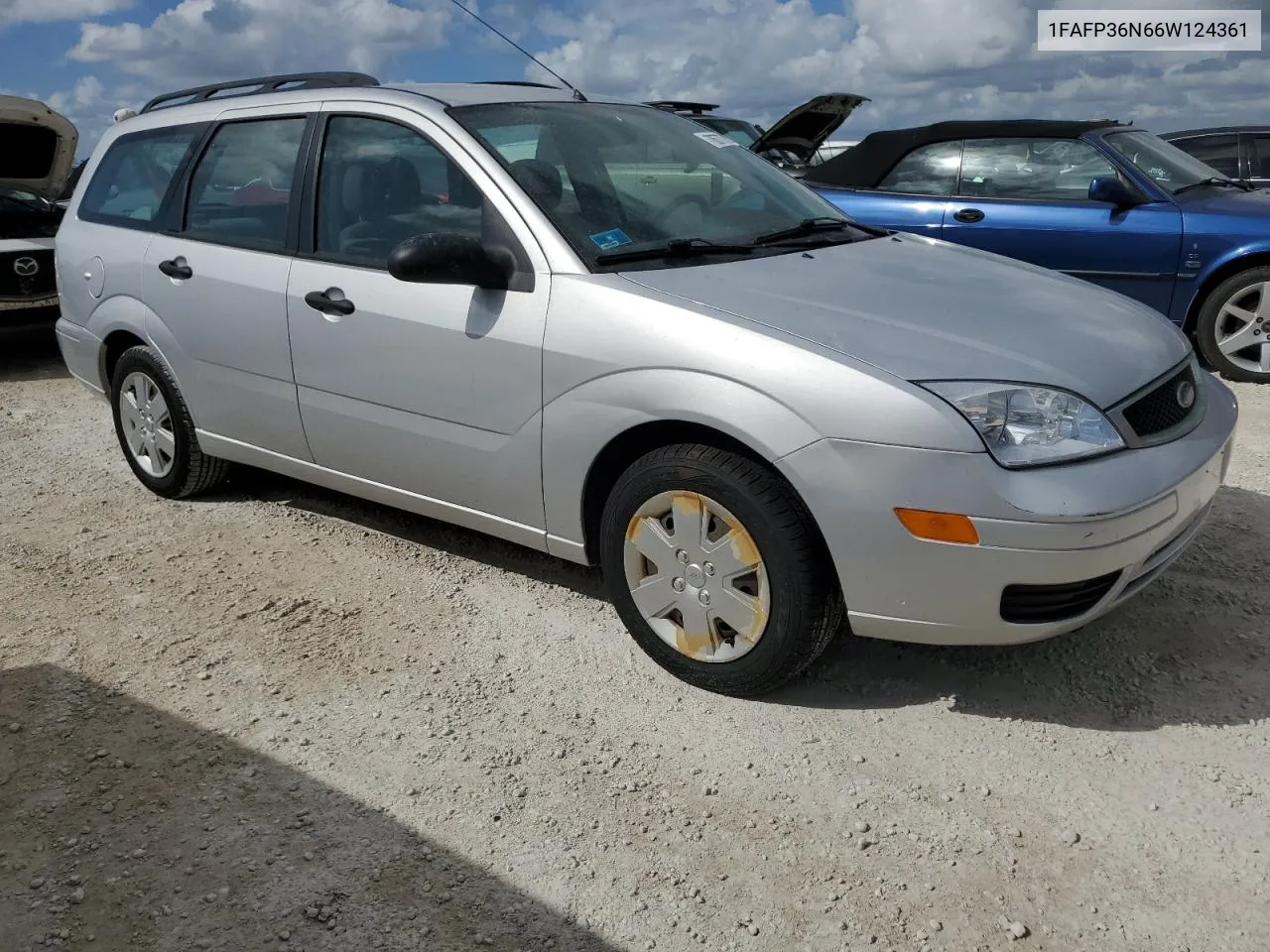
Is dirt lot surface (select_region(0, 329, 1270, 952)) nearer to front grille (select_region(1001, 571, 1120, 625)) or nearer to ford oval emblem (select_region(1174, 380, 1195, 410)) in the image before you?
front grille (select_region(1001, 571, 1120, 625))

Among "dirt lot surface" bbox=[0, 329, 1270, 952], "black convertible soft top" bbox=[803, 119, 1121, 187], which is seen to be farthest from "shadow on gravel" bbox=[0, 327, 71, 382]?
"black convertible soft top" bbox=[803, 119, 1121, 187]

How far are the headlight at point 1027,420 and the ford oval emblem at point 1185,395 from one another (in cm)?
51

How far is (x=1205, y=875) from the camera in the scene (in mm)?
2477

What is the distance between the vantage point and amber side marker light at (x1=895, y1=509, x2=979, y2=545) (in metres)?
2.72

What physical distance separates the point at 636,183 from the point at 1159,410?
5.77 ft

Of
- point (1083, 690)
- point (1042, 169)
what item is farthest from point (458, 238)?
point (1042, 169)

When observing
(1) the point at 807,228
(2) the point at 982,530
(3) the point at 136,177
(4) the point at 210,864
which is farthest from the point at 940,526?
(3) the point at 136,177

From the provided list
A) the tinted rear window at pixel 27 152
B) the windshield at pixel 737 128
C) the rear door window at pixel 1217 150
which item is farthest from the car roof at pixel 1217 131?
the tinted rear window at pixel 27 152

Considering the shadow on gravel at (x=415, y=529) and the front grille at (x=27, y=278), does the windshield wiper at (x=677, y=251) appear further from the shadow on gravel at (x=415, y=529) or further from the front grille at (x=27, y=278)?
the front grille at (x=27, y=278)

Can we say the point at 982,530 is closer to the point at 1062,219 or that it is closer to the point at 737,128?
the point at 1062,219

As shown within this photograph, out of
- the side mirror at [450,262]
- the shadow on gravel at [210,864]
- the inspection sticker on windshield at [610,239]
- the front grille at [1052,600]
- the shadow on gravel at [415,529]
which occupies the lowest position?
the shadow on gravel at [415,529]

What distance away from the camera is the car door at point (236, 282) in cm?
413

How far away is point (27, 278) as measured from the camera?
8156 millimetres

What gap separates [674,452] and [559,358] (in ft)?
1.50
